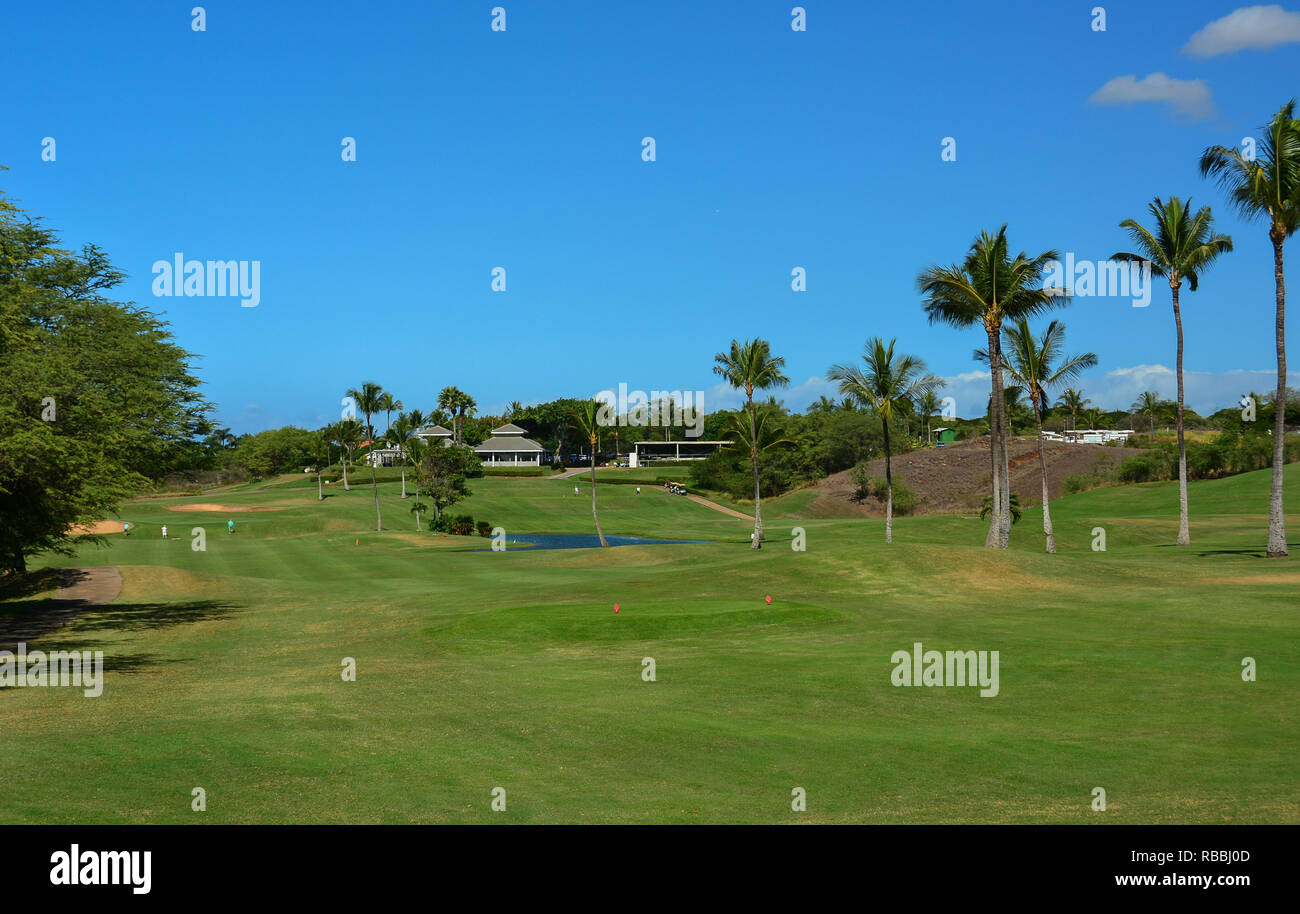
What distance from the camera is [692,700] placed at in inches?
767

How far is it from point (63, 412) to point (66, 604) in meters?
13.8

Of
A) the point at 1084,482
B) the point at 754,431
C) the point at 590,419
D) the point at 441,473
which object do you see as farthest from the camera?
the point at 1084,482

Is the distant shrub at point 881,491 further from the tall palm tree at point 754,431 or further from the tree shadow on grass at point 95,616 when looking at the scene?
the tree shadow on grass at point 95,616

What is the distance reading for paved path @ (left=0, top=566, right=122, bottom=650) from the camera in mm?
32125

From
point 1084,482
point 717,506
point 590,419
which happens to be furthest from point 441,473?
point 1084,482

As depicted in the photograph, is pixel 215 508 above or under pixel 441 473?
under

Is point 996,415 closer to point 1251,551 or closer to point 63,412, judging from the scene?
point 1251,551

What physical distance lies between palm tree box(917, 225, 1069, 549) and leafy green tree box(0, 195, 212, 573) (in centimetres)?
3778

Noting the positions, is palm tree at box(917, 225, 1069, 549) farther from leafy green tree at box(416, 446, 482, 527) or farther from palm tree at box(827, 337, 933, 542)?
leafy green tree at box(416, 446, 482, 527)

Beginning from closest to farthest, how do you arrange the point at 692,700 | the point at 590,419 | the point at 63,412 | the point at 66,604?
the point at 692,700, the point at 63,412, the point at 66,604, the point at 590,419

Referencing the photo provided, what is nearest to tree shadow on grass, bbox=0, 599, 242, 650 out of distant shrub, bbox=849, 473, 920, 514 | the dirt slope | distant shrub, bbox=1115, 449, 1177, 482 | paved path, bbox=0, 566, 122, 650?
paved path, bbox=0, 566, 122, 650

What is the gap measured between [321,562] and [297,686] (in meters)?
39.0

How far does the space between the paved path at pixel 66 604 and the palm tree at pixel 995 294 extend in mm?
42046
